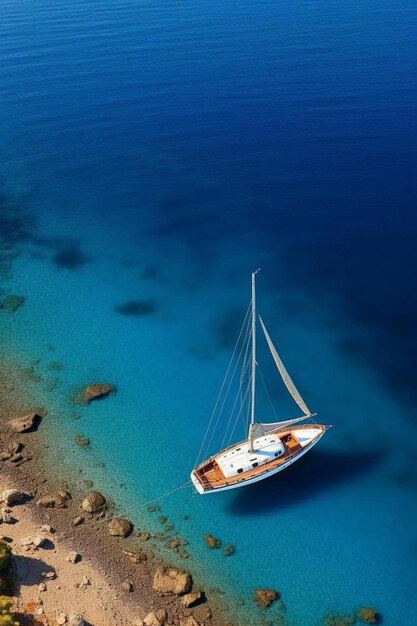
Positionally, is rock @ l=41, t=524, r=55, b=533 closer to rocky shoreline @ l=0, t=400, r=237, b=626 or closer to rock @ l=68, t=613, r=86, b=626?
rocky shoreline @ l=0, t=400, r=237, b=626

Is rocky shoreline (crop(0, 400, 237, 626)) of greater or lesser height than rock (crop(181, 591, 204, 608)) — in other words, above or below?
above

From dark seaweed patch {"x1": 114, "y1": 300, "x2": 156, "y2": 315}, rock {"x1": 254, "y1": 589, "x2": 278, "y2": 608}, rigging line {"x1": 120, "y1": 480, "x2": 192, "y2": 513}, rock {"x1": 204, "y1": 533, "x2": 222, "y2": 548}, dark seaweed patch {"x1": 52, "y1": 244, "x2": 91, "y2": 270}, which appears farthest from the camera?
dark seaweed patch {"x1": 52, "y1": 244, "x2": 91, "y2": 270}

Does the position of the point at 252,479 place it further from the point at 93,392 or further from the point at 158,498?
the point at 93,392

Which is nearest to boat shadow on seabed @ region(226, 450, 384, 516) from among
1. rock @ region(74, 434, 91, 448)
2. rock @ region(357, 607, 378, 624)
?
rock @ region(357, 607, 378, 624)

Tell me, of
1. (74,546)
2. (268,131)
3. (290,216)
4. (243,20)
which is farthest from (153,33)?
(74,546)

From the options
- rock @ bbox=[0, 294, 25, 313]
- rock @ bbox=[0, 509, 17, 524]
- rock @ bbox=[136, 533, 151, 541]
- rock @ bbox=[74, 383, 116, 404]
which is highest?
rock @ bbox=[0, 294, 25, 313]

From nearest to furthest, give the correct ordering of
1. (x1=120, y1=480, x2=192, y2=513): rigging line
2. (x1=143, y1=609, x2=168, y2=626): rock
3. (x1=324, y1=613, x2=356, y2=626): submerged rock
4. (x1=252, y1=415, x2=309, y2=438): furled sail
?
(x1=143, y1=609, x2=168, y2=626): rock < (x1=324, y1=613, x2=356, y2=626): submerged rock < (x1=252, y1=415, x2=309, y2=438): furled sail < (x1=120, y1=480, x2=192, y2=513): rigging line

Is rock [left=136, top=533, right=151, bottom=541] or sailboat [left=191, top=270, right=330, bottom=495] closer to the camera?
rock [left=136, top=533, right=151, bottom=541]

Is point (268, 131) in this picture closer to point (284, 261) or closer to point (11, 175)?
point (284, 261)
